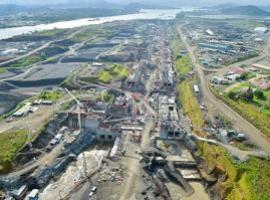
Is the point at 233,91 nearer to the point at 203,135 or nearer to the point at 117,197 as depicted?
the point at 203,135

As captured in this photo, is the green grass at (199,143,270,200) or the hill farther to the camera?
the hill

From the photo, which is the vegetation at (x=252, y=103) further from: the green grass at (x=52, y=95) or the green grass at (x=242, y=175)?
the green grass at (x=52, y=95)

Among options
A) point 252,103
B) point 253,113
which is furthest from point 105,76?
point 253,113

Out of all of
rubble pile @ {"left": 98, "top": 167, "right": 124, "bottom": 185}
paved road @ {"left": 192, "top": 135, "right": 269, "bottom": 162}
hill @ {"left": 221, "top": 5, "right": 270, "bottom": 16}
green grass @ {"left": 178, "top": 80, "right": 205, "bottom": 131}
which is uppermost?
hill @ {"left": 221, "top": 5, "right": 270, "bottom": 16}

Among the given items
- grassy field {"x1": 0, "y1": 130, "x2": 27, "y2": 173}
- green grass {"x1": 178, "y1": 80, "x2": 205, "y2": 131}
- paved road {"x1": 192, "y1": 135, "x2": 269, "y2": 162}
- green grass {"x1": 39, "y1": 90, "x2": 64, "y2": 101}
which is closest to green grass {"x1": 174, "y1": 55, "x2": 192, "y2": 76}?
green grass {"x1": 178, "y1": 80, "x2": 205, "y2": 131}

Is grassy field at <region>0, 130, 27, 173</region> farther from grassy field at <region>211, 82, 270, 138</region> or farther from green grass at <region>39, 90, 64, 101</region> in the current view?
grassy field at <region>211, 82, 270, 138</region>

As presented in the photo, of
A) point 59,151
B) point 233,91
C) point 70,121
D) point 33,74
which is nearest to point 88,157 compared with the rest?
Result: point 59,151

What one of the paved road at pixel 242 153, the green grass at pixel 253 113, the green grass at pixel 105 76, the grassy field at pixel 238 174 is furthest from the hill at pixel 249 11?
the paved road at pixel 242 153
